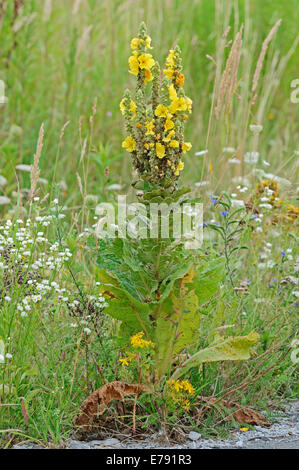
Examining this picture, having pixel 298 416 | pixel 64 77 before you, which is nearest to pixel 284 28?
pixel 64 77

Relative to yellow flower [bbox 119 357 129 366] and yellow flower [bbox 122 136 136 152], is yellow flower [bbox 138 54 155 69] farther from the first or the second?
Result: yellow flower [bbox 119 357 129 366]

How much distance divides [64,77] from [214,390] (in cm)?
369

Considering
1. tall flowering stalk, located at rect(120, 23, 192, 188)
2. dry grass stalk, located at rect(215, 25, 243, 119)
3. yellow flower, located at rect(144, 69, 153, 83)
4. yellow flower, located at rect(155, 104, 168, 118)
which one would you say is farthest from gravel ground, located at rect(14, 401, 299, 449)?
dry grass stalk, located at rect(215, 25, 243, 119)

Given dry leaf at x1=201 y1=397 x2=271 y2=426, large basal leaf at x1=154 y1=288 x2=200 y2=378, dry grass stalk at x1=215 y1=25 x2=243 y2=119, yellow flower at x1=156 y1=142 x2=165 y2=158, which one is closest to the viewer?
yellow flower at x1=156 y1=142 x2=165 y2=158

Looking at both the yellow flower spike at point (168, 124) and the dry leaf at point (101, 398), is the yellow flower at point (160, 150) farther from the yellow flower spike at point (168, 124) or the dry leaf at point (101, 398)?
the dry leaf at point (101, 398)

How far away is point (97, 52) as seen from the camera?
6.24 metres

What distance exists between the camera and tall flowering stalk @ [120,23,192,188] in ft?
7.84

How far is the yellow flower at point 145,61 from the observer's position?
2.41 meters

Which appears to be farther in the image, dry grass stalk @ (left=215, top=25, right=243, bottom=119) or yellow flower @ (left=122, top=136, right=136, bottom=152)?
dry grass stalk @ (left=215, top=25, right=243, bottom=119)

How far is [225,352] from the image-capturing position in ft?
8.22

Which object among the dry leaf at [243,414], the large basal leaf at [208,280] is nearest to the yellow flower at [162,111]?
the large basal leaf at [208,280]

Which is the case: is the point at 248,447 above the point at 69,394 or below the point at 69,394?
below

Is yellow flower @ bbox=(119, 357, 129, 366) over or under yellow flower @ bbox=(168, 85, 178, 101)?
under

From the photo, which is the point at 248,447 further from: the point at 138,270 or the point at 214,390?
the point at 138,270
